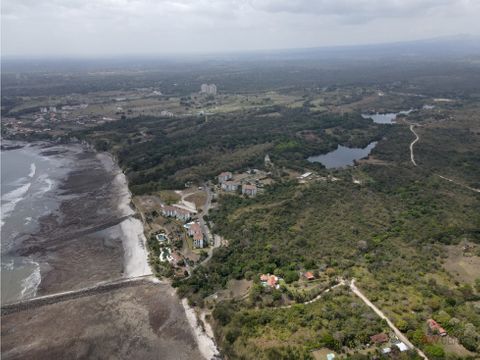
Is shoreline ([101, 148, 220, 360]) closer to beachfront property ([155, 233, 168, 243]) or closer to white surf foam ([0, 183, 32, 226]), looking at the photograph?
beachfront property ([155, 233, 168, 243])

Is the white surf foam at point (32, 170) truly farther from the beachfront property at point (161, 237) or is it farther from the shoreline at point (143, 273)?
the beachfront property at point (161, 237)

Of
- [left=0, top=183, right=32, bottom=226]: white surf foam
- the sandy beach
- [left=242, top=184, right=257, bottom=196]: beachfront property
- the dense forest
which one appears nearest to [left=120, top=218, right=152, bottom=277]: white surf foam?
the sandy beach

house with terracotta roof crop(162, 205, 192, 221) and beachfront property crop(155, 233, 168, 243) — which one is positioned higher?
house with terracotta roof crop(162, 205, 192, 221)

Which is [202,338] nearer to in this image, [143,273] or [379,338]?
[143,273]

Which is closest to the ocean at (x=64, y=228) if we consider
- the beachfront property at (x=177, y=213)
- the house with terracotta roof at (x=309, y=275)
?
the beachfront property at (x=177, y=213)

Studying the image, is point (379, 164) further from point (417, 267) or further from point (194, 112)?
point (194, 112)

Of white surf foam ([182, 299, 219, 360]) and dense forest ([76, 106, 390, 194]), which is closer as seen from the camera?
white surf foam ([182, 299, 219, 360])
